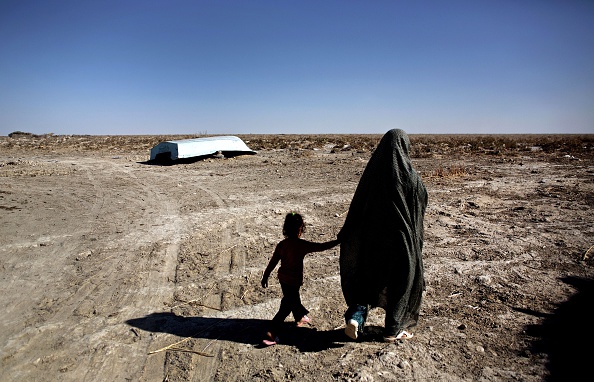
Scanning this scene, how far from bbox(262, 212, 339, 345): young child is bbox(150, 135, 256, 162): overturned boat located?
573 inches

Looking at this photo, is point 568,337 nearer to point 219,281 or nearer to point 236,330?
point 236,330

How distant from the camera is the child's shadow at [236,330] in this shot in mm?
3469

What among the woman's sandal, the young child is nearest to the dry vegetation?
the woman's sandal

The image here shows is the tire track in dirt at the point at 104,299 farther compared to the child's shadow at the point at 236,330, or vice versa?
the child's shadow at the point at 236,330

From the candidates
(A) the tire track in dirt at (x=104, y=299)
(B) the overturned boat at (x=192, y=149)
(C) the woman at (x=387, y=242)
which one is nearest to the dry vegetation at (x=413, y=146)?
(B) the overturned boat at (x=192, y=149)

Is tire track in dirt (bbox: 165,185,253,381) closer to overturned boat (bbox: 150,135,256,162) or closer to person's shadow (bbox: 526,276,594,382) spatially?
person's shadow (bbox: 526,276,594,382)

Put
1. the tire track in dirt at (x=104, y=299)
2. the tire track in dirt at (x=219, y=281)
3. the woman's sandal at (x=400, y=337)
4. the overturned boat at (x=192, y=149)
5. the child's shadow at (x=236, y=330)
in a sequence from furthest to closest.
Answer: the overturned boat at (x=192, y=149) → the child's shadow at (x=236, y=330) → the woman's sandal at (x=400, y=337) → the tire track in dirt at (x=104, y=299) → the tire track in dirt at (x=219, y=281)

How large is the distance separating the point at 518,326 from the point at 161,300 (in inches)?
149

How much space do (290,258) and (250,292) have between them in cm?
148

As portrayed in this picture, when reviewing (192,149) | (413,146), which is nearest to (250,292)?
(192,149)

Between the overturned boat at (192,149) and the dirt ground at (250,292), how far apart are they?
7433 millimetres

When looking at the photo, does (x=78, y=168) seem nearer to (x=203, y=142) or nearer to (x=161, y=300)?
(x=203, y=142)

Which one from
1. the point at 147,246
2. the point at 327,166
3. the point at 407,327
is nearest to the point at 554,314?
the point at 407,327

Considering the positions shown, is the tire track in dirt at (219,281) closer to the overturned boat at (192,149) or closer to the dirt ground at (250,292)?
the dirt ground at (250,292)
